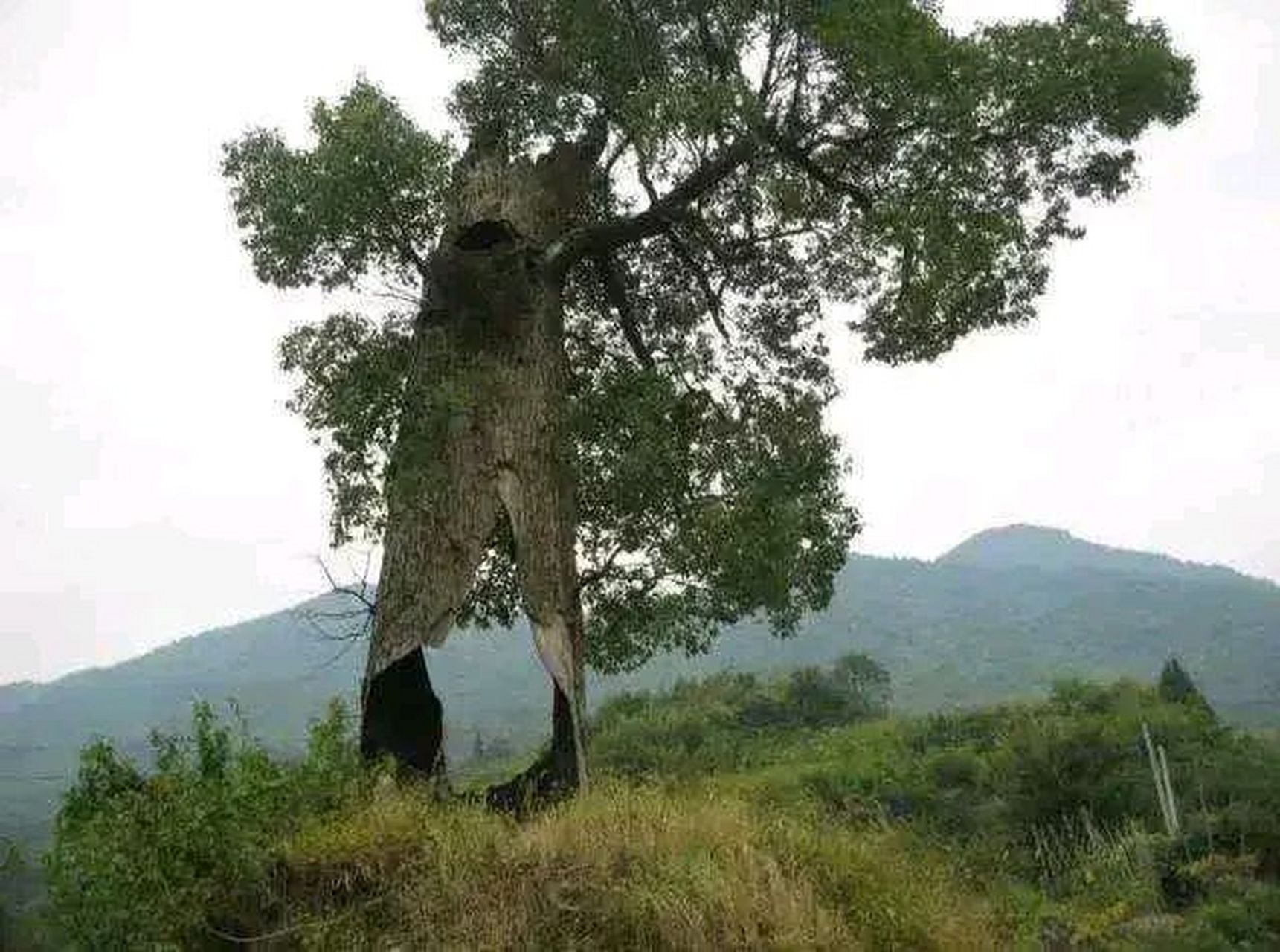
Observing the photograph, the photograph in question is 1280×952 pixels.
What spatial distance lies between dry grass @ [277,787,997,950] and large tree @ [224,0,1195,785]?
326 cm

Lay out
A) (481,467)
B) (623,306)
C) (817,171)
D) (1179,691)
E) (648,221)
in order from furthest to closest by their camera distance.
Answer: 1. (1179,691)
2. (623,306)
3. (648,221)
4. (817,171)
5. (481,467)

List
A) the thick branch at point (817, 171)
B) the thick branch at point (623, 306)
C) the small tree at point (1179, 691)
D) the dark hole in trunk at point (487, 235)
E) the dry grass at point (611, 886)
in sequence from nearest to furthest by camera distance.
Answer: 1. the dry grass at point (611, 886)
2. the dark hole in trunk at point (487, 235)
3. the thick branch at point (817, 171)
4. the thick branch at point (623, 306)
5. the small tree at point (1179, 691)

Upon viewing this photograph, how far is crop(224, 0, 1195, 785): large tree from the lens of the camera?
34.5 ft

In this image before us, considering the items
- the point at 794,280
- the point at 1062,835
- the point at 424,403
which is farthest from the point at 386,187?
the point at 1062,835

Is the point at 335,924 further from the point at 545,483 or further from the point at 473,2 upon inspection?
the point at 473,2

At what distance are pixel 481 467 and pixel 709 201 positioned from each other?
14.5ft

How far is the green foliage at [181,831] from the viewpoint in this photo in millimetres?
6328

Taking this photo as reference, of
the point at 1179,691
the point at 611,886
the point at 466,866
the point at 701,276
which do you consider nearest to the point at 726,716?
the point at 1179,691

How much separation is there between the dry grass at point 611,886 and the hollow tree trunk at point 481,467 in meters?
2.86

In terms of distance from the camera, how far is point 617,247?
12.9m

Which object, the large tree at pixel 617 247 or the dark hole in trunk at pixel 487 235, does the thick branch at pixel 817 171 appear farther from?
the dark hole in trunk at pixel 487 235

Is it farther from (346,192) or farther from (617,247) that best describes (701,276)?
(346,192)

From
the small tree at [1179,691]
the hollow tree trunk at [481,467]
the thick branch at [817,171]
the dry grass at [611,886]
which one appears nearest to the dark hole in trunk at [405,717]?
the hollow tree trunk at [481,467]

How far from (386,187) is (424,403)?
214 centimetres
